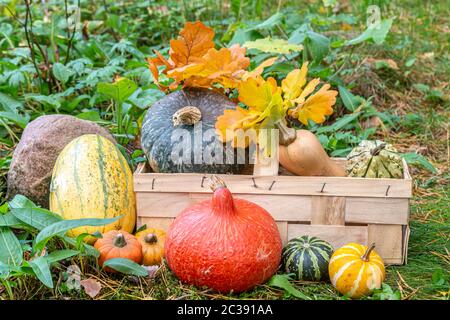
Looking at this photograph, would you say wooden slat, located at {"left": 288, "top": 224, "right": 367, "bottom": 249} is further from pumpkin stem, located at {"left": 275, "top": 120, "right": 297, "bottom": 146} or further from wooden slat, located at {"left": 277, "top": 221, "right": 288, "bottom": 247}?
pumpkin stem, located at {"left": 275, "top": 120, "right": 297, "bottom": 146}

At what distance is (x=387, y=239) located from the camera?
8.25 feet

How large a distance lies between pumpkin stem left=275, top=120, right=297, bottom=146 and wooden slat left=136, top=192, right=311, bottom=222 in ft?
0.79

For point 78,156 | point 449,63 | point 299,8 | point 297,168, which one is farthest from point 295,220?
point 299,8

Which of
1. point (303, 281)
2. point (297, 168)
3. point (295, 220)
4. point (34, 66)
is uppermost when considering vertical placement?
point (34, 66)

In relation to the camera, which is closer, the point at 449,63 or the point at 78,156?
the point at 78,156

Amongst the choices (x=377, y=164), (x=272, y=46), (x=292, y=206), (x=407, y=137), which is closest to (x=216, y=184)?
(x=292, y=206)

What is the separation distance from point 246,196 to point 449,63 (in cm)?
305

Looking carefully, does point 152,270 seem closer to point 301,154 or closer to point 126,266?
point 126,266

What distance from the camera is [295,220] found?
2533 millimetres

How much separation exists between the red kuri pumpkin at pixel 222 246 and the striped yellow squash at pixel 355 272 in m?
0.23

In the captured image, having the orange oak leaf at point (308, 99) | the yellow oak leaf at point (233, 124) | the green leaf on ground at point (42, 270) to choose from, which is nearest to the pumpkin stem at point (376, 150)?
the orange oak leaf at point (308, 99)
